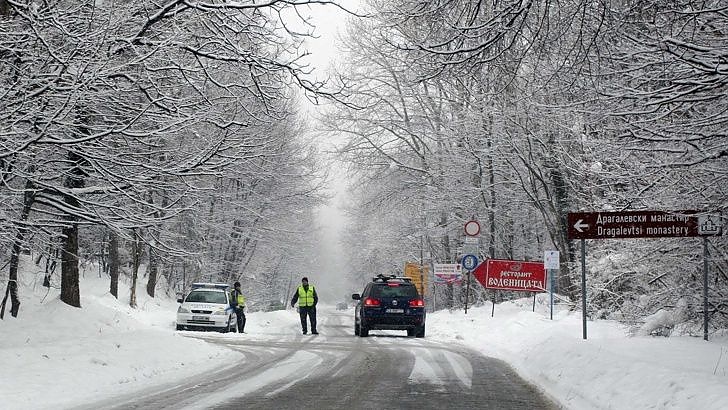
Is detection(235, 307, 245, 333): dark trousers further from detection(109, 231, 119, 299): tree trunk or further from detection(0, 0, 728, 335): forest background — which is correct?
detection(0, 0, 728, 335): forest background

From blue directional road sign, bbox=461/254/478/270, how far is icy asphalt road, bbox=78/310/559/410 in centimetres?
1043

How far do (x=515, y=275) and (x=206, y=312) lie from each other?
993cm

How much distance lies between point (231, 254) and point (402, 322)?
23.5 metres

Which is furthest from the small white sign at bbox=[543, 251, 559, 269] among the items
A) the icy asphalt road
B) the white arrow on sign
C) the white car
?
the white car

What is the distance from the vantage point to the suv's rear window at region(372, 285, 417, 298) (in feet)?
80.2

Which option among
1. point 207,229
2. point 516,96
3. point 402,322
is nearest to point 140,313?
point 207,229

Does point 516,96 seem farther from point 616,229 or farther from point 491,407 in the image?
point 491,407

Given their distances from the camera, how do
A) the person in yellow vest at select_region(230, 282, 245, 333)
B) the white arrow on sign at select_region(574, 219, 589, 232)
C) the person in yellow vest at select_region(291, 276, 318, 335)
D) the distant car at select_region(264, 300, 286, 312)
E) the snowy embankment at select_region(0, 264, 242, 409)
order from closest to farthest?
the snowy embankment at select_region(0, 264, 242, 409) < the white arrow on sign at select_region(574, 219, 589, 232) < the person in yellow vest at select_region(291, 276, 318, 335) < the person in yellow vest at select_region(230, 282, 245, 333) < the distant car at select_region(264, 300, 286, 312)

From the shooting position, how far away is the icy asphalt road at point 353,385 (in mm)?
9070

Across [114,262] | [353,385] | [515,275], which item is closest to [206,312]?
[114,262]

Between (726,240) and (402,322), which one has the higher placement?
(726,240)

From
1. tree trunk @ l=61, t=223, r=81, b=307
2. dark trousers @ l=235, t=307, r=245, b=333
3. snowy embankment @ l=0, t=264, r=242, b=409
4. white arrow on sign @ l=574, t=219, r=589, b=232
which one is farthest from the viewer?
dark trousers @ l=235, t=307, r=245, b=333

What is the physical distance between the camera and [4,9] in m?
11.8

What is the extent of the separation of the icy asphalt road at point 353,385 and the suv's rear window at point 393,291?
758cm
